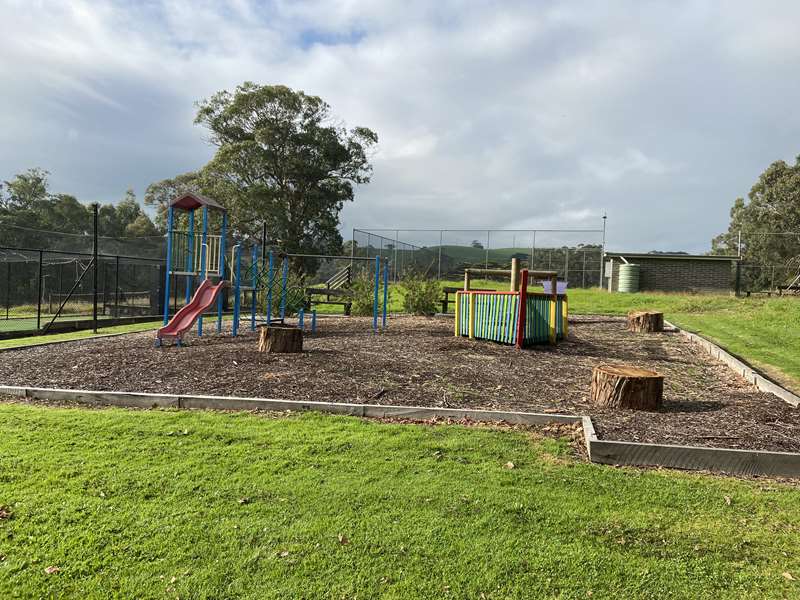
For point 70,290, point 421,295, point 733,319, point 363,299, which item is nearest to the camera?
point 733,319

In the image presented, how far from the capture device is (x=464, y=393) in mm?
5852

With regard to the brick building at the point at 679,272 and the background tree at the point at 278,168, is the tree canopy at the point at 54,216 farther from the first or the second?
the brick building at the point at 679,272

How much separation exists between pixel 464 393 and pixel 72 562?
403 cm

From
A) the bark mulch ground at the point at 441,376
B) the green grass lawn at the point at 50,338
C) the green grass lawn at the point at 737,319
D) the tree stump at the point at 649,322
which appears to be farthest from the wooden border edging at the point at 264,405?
the tree stump at the point at 649,322

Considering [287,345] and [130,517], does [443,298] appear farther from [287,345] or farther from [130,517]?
[130,517]

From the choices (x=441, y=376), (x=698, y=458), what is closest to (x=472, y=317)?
(x=441, y=376)

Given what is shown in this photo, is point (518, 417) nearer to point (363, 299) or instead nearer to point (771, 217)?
point (363, 299)

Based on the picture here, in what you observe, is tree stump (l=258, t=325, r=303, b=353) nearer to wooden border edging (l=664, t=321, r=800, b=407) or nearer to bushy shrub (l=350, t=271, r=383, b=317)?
wooden border edging (l=664, t=321, r=800, b=407)

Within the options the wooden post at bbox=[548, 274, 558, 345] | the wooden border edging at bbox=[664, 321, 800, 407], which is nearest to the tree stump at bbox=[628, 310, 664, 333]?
the wooden border edging at bbox=[664, 321, 800, 407]

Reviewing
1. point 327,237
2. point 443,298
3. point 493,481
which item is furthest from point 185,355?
point 327,237

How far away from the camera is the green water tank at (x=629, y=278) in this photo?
24.2 meters

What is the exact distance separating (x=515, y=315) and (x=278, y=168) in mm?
22102

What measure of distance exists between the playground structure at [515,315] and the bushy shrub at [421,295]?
16.6ft

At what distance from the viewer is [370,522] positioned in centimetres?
286
